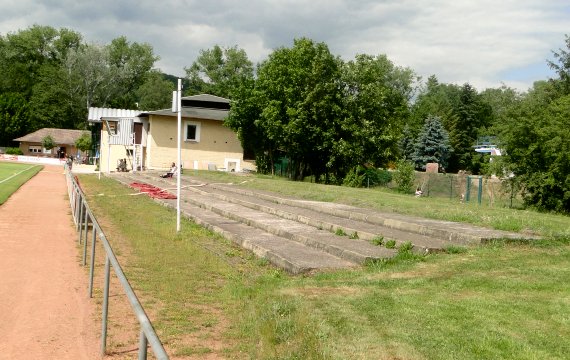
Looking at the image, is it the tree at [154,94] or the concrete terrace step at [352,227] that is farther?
the tree at [154,94]

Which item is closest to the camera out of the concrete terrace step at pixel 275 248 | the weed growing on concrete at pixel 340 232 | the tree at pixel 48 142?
the concrete terrace step at pixel 275 248

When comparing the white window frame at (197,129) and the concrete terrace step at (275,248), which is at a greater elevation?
the white window frame at (197,129)

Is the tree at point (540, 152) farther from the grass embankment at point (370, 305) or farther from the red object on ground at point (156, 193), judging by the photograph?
the grass embankment at point (370, 305)

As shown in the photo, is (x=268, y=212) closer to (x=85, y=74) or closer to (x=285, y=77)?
(x=285, y=77)

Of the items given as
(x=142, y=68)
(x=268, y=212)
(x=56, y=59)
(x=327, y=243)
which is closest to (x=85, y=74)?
(x=142, y=68)

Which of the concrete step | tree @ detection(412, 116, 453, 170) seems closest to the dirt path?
the concrete step

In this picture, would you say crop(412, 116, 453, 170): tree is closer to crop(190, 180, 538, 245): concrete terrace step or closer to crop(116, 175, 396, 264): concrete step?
crop(116, 175, 396, 264): concrete step

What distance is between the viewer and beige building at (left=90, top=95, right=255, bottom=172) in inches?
1820

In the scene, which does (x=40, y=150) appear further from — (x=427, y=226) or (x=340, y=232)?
(x=427, y=226)

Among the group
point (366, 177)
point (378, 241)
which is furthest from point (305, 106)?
point (378, 241)

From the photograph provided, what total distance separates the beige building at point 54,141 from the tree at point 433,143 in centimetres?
4840

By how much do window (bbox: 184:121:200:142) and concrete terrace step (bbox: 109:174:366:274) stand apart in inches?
1216

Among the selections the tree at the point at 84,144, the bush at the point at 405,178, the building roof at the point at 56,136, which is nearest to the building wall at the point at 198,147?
the bush at the point at 405,178

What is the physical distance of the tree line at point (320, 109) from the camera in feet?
88.7
